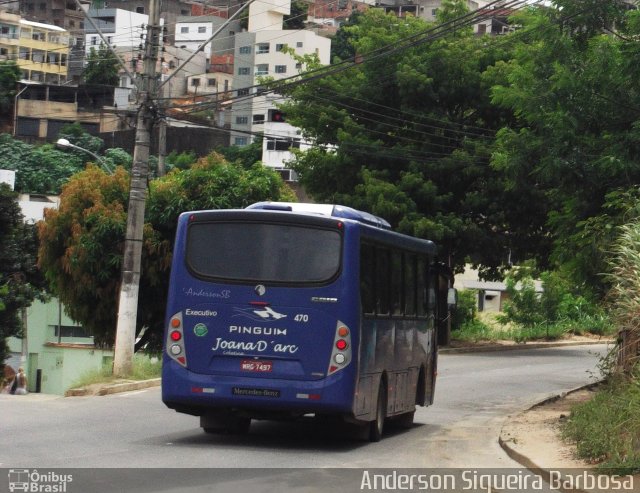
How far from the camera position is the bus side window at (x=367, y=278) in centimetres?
1447

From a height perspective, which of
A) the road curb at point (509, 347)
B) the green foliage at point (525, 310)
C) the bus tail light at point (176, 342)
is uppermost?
the bus tail light at point (176, 342)

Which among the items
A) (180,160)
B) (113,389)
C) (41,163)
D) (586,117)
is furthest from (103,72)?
(586,117)

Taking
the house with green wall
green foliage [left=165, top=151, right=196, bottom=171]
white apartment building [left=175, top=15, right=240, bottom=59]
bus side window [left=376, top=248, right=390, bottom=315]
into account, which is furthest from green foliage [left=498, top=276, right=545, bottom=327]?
white apartment building [left=175, top=15, right=240, bottom=59]

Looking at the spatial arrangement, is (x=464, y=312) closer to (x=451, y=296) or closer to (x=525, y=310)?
(x=525, y=310)

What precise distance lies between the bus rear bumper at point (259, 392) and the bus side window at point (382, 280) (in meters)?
1.62

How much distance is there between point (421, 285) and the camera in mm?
17859

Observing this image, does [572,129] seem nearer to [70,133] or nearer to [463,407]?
[463,407]

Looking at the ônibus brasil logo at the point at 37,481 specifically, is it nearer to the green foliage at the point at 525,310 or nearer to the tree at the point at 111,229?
the tree at the point at 111,229

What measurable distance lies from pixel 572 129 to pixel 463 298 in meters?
28.0

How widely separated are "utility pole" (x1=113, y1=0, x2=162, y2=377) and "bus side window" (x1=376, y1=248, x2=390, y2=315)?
8.46 m

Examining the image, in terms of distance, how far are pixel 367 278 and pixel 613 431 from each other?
371 cm

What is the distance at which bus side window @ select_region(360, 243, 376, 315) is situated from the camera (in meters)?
14.5

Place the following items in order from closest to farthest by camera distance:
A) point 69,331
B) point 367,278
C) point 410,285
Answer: point 367,278 < point 410,285 < point 69,331

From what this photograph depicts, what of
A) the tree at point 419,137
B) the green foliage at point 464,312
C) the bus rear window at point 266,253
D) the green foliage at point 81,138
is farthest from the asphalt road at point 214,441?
the green foliage at point 81,138
